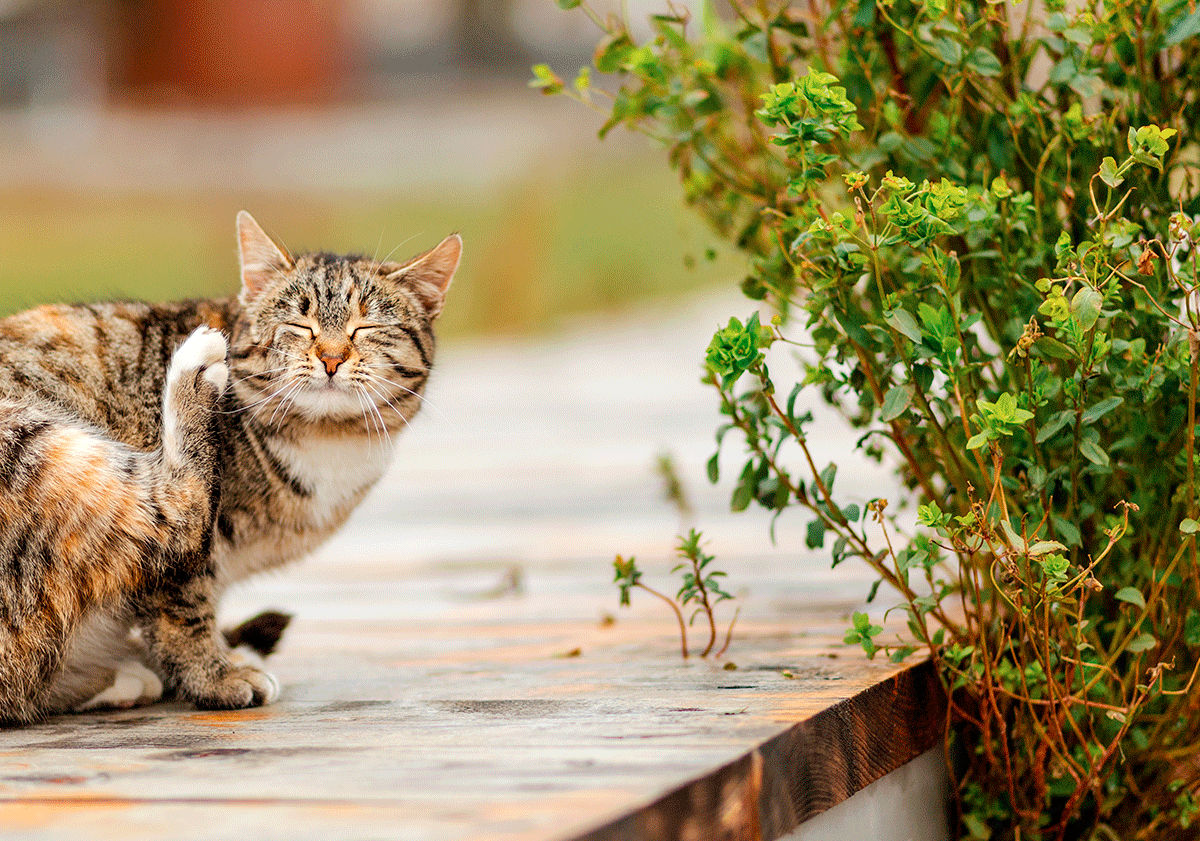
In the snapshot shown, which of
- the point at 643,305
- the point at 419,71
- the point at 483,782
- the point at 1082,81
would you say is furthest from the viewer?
the point at 419,71

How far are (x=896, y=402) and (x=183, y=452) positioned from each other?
949 millimetres

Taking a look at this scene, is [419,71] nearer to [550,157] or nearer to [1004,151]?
[550,157]

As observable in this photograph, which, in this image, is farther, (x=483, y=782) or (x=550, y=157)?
(x=550, y=157)

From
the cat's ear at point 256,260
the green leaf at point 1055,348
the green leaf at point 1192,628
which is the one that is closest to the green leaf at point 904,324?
the green leaf at point 1055,348

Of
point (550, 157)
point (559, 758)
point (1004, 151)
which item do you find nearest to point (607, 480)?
point (1004, 151)

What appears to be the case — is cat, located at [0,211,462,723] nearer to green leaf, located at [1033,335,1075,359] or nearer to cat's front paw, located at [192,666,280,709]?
cat's front paw, located at [192,666,280,709]

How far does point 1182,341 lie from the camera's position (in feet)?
4.99

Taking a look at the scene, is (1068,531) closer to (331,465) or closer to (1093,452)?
(1093,452)

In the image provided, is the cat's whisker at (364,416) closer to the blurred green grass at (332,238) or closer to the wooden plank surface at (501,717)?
the wooden plank surface at (501,717)

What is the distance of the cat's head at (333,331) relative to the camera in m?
1.90

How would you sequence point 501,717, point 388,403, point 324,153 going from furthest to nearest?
point 324,153
point 388,403
point 501,717

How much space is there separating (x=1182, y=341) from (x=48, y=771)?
4.57 ft

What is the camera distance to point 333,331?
1933 millimetres

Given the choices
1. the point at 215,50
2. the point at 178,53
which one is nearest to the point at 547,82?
the point at 215,50
